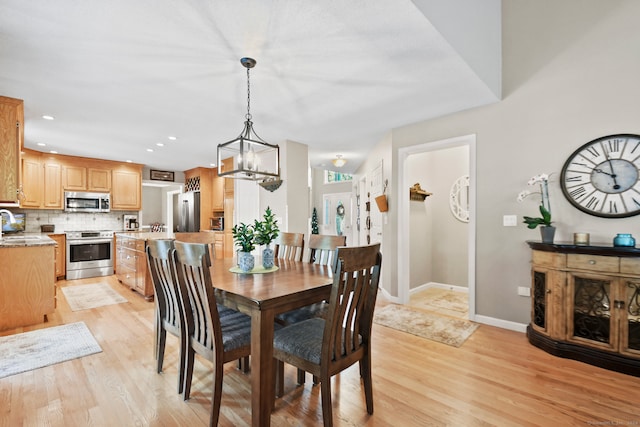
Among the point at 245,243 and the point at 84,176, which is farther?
the point at 84,176

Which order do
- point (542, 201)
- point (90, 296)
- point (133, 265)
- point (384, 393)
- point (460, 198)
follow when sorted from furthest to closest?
point (460, 198), point (133, 265), point (90, 296), point (542, 201), point (384, 393)

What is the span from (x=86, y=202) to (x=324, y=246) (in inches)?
230

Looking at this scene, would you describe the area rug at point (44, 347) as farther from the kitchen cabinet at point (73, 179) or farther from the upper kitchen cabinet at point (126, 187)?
the upper kitchen cabinet at point (126, 187)

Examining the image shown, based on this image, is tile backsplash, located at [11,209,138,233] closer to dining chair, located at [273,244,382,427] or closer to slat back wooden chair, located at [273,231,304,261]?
slat back wooden chair, located at [273,231,304,261]

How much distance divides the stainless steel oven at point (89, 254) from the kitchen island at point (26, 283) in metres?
2.44

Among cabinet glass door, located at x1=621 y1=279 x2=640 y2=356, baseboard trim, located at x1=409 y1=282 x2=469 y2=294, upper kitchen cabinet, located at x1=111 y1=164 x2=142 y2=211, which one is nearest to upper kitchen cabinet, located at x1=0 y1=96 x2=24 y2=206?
upper kitchen cabinet, located at x1=111 y1=164 x2=142 y2=211

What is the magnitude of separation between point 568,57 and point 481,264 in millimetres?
2235

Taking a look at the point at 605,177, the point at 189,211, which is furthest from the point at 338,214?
the point at 605,177

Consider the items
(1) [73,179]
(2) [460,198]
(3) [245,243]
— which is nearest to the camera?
(3) [245,243]

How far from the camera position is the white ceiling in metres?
1.77

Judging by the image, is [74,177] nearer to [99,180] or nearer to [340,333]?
[99,180]

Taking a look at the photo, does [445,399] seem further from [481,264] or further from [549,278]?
[481,264]

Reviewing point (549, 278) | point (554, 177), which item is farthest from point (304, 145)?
point (549, 278)

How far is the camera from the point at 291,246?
2979mm
